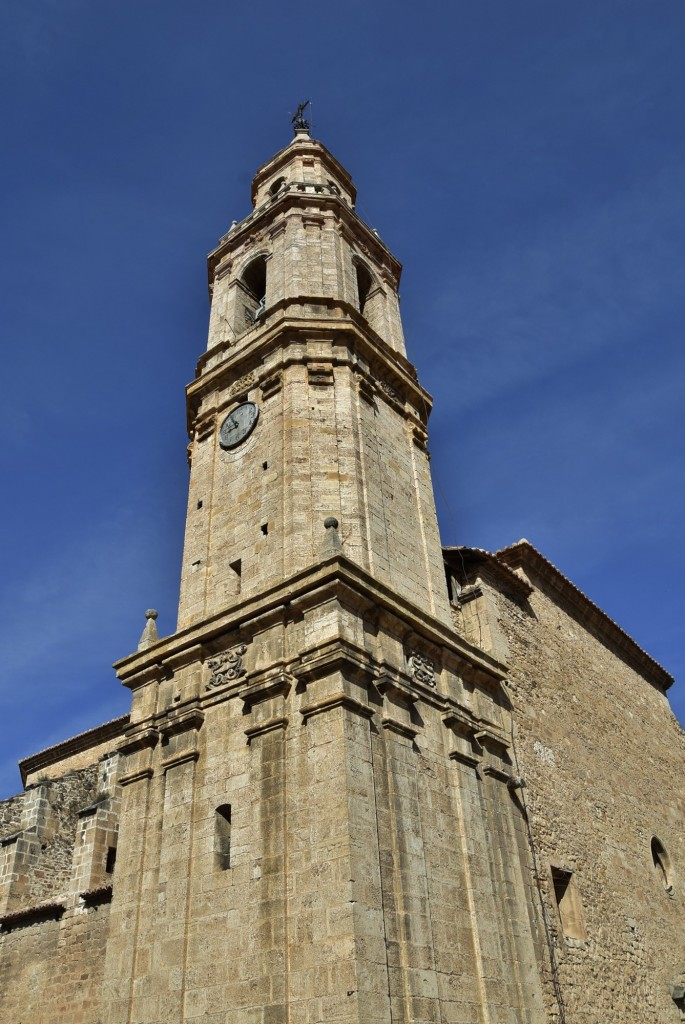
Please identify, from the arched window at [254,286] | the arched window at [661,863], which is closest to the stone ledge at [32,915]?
the arched window at [661,863]

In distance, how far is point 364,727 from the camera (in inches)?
385

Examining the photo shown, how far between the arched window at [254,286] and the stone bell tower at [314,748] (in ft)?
8.77

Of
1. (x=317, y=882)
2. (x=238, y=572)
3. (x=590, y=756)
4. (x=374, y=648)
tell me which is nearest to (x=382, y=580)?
(x=374, y=648)

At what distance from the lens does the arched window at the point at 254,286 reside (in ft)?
59.1

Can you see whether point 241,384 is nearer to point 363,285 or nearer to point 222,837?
point 363,285

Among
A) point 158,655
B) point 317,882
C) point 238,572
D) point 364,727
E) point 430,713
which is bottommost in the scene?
point 317,882

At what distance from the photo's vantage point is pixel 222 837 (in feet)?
33.2

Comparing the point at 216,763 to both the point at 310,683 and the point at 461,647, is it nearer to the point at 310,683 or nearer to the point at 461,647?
the point at 310,683

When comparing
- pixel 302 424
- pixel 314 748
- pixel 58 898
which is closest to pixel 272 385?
pixel 302 424

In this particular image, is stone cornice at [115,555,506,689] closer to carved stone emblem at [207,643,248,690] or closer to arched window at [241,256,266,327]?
carved stone emblem at [207,643,248,690]

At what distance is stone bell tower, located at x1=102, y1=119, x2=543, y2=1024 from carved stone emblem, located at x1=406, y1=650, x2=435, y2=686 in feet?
0.15

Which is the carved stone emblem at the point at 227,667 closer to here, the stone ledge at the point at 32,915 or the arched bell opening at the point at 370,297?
the stone ledge at the point at 32,915

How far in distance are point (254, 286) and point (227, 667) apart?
10154mm

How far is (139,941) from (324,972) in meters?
2.98
